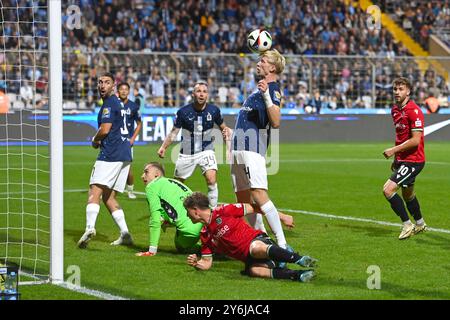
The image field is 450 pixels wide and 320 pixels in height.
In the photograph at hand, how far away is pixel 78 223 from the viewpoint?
13008 millimetres

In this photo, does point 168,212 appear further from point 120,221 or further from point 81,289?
point 81,289

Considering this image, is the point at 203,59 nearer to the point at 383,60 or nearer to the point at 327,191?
the point at 383,60

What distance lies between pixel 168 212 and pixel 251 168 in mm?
1115

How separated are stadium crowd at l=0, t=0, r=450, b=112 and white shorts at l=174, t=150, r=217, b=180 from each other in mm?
13042

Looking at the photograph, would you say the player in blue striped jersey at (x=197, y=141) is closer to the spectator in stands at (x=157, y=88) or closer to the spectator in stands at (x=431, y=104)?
the spectator in stands at (x=157, y=88)

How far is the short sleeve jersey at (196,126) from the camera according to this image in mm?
13664

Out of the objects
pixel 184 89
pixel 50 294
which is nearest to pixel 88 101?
pixel 184 89

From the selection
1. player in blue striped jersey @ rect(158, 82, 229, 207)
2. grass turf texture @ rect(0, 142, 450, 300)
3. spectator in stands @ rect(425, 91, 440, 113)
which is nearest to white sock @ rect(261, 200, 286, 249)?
grass turf texture @ rect(0, 142, 450, 300)

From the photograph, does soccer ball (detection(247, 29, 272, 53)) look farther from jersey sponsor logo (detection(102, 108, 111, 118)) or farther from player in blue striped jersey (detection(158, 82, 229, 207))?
player in blue striped jersey (detection(158, 82, 229, 207))

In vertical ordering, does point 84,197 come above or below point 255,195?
below

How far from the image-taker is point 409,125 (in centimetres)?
1177

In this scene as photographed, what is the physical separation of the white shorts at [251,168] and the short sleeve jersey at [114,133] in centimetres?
180

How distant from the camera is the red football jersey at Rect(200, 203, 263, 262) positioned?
28.3 feet
